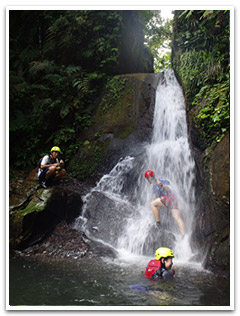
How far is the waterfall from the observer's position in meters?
5.65

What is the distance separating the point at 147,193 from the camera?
22.7ft

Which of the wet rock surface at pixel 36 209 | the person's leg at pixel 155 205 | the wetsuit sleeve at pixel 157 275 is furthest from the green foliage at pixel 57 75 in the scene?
the wetsuit sleeve at pixel 157 275

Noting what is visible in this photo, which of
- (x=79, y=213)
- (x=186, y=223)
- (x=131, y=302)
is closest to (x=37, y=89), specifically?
(x=79, y=213)

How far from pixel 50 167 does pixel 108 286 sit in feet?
11.0

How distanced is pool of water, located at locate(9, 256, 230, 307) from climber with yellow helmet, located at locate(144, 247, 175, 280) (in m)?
0.10

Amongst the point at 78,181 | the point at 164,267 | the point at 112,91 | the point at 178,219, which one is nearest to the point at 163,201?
the point at 178,219

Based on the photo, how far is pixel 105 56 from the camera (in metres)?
9.71

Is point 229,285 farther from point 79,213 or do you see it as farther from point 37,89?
point 37,89

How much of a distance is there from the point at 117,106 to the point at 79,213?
3.65m

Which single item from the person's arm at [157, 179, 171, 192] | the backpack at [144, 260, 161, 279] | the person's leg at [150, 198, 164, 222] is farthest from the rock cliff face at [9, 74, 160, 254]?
the person's arm at [157, 179, 171, 192]

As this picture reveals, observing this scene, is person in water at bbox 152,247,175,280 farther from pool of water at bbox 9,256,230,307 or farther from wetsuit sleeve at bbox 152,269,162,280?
pool of water at bbox 9,256,230,307

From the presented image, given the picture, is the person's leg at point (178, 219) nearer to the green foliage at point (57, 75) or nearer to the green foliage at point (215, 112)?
the green foliage at point (215, 112)
